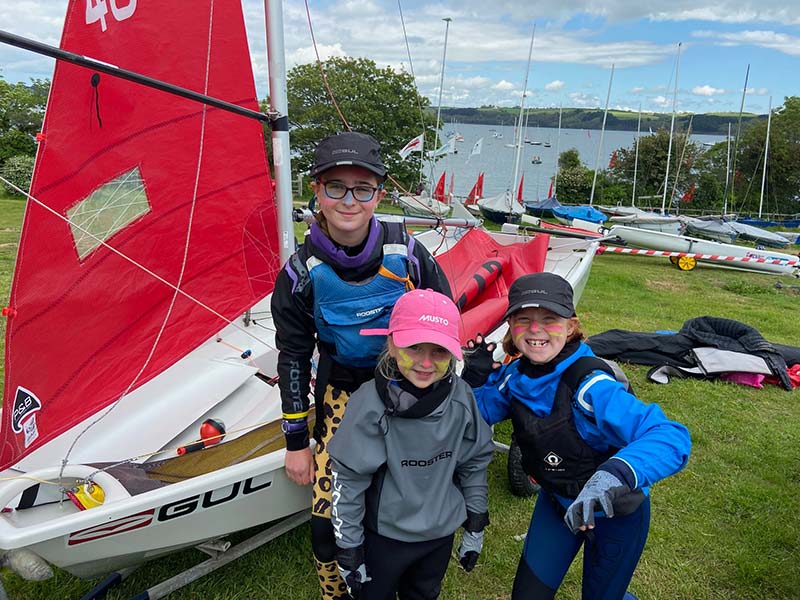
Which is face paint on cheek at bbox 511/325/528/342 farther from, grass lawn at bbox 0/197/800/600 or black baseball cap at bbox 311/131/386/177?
grass lawn at bbox 0/197/800/600

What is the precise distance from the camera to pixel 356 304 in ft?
6.31

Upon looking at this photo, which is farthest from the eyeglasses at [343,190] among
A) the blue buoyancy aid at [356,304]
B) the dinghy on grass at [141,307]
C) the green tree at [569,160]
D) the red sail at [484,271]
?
the green tree at [569,160]

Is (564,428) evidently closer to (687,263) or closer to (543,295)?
(543,295)

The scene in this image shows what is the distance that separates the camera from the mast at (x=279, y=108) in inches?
105

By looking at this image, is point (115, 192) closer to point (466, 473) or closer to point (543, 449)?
point (466, 473)

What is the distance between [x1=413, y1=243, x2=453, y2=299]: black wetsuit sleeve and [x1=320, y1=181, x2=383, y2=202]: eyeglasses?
32cm

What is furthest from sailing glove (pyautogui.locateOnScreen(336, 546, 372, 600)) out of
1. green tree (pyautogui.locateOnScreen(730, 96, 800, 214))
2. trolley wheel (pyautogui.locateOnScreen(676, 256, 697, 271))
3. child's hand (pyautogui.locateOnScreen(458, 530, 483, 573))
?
green tree (pyautogui.locateOnScreen(730, 96, 800, 214))

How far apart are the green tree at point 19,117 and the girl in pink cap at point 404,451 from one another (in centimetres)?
2451

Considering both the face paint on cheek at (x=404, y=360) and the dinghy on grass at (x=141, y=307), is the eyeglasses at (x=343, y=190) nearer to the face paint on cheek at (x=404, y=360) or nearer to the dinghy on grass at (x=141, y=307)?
the face paint on cheek at (x=404, y=360)

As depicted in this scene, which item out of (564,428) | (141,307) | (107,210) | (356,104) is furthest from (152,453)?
(356,104)

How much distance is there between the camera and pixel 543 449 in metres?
1.90

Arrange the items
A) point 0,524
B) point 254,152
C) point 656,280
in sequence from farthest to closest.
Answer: point 656,280
point 254,152
point 0,524

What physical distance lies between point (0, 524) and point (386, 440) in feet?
4.24

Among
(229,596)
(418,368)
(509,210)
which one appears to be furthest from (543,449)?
(509,210)
